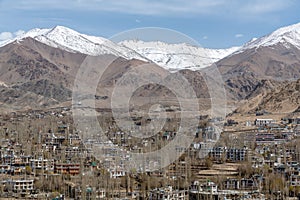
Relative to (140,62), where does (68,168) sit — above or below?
below

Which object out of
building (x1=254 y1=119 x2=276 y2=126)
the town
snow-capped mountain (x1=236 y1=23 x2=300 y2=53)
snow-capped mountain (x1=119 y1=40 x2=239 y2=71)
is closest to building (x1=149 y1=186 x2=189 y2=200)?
the town

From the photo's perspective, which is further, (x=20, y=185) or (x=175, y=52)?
(x=175, y=52)

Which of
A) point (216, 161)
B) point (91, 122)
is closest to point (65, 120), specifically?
point (91, 122)

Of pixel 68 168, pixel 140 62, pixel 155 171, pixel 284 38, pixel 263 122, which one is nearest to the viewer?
pixel 155 171

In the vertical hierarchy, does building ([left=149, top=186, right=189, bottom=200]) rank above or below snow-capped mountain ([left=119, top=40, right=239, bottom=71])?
below

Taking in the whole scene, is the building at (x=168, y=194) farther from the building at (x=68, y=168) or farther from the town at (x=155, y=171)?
the building at (x=68, y=168)

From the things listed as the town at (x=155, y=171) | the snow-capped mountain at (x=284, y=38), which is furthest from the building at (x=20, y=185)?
the snow-capped mountain at (x=284, y=38)

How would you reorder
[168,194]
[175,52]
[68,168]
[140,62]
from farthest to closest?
1. [140,62]
2. [175,52]
3. [68,168]
4. [168,194]

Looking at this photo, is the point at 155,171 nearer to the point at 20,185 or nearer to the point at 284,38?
the point at 20,185

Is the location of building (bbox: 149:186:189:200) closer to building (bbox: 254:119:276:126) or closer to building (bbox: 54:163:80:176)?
building (bbox: 54:163:80:176)

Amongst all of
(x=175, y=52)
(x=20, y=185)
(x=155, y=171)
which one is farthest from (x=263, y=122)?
(x=20, y=185)

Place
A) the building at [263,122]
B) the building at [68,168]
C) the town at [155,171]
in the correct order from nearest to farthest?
the town at [155,171] → the building at [68,168] → the building at [263,122]
